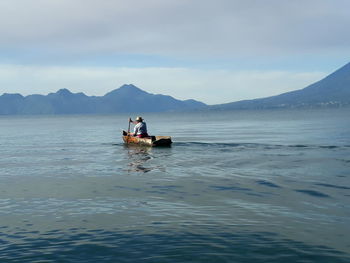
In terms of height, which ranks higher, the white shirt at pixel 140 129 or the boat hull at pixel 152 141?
the white shirt at pixel 140 129

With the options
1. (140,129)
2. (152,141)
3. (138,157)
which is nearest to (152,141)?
(152,141)

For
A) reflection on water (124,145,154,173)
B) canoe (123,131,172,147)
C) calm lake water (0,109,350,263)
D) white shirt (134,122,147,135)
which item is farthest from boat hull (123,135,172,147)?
calm lake water (0,109,350,263)

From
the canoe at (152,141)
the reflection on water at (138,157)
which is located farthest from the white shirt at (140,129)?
the reflection on water at (138,157)

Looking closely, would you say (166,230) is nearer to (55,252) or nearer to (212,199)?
(55,252)

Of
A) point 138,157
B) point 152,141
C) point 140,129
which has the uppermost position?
point 140,129

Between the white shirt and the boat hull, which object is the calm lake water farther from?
the white shirt

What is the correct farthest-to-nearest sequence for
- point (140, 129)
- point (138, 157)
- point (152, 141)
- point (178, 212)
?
1. point (140, 129)
2. point (152, 141)
3. point (138, 157)
4. point (178, 212)

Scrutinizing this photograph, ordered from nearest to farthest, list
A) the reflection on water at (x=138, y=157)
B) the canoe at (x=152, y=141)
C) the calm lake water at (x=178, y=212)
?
the calm lake water at (x=178, y=212) → the reflection on water at (x=138, y=157) → the canoe at (x=152, y=141)

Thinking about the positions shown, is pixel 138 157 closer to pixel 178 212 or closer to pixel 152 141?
pixel 152 141

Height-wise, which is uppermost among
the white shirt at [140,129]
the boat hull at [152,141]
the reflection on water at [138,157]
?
the white shirt at [140,129]

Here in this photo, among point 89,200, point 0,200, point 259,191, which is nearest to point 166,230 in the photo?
point 89,200

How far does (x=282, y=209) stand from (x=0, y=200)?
13.2m

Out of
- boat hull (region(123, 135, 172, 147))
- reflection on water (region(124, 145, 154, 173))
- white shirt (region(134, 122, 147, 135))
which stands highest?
white shirt (region(134, 122, 147, 135))

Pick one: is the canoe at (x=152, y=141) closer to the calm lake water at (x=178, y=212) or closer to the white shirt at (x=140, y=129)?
the white shirt at (x=140, y=129)
